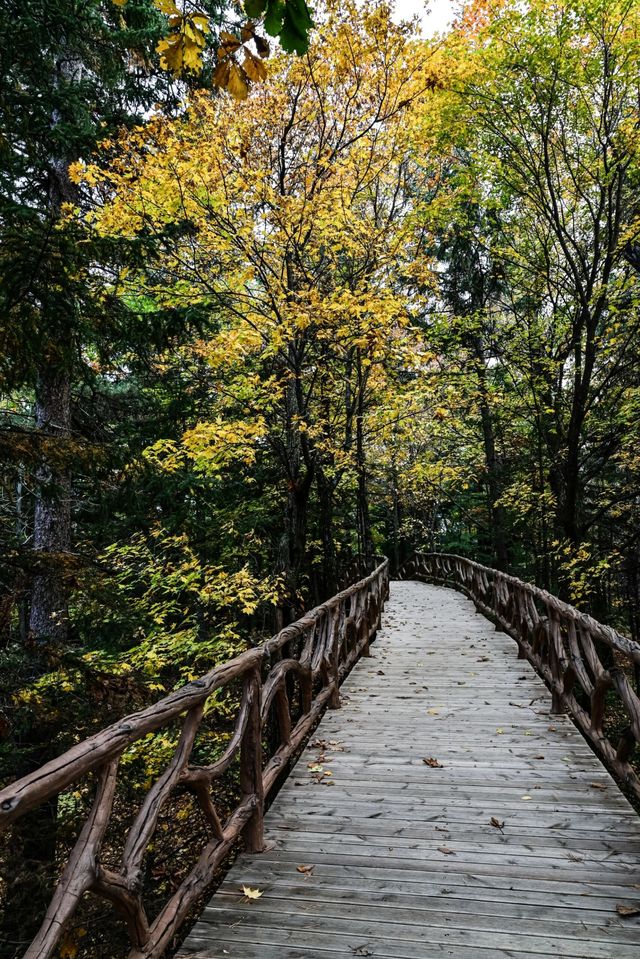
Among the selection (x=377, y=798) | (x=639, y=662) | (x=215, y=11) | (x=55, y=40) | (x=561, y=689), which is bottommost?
(x=377, y=798)

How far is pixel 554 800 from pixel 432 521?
25.7 m

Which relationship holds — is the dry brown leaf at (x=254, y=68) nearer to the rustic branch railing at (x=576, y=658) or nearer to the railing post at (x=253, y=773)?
the railing post at (x=253, y=773)

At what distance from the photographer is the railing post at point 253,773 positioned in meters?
3.24

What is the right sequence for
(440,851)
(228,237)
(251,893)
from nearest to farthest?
1. (251,893)
2. (440,851)
3. (228,237)

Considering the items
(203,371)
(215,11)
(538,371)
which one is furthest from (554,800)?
(215,11)

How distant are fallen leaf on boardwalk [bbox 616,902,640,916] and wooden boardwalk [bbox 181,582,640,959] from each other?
28mm

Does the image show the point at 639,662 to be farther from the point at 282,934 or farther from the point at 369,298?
the point at 369,298

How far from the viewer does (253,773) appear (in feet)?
10.8

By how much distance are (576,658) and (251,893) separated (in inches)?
141

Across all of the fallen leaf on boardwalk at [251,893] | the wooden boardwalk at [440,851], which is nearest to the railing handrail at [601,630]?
the wooden boardwalk at [440,851]

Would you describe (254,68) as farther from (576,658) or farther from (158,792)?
(576,658)

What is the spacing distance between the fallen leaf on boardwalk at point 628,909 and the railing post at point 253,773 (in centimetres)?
199

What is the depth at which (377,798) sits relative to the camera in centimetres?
392

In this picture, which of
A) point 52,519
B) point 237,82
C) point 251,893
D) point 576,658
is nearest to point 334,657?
point 576,658
